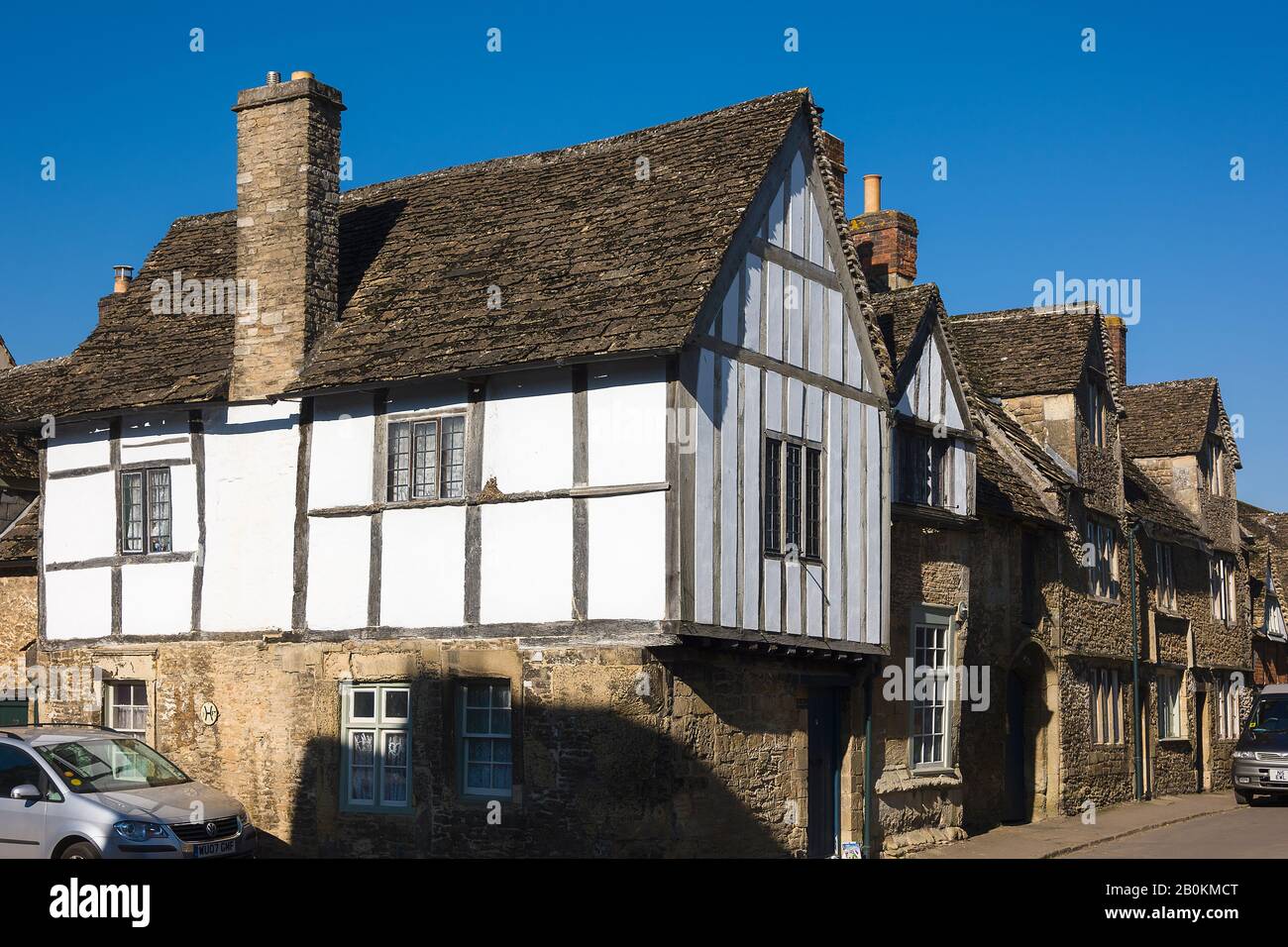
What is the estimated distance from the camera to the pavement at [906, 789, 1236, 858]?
2006 cm

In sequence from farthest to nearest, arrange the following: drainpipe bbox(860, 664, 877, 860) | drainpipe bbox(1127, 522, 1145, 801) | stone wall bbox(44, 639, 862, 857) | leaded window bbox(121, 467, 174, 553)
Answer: drainpipe bbox(1127, 522, 1145, 801), leaded window bbox(121, 467, 174, 553), drainpipe bbox(860, 664, 877, 860), stone wall bbox(44, 639, 862, 857)

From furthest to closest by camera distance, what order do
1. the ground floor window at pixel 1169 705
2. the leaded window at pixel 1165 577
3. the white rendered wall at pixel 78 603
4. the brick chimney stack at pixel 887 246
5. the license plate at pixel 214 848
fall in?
1. the leaded window at pixel 1165 577
2. the ground floor window at pixel 1169 705
3. the brick chimney stack at pixel 887 246
4. the white rendered wall at pixel 78 603
5. the license plate at pixel 214 848

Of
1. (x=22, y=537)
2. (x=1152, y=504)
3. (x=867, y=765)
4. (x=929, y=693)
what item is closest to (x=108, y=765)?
(x=867, y=765)

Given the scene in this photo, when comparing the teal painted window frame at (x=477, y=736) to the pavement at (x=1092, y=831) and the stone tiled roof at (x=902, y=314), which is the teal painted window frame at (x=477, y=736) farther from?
the stone tiled roof at (x=902, y=314)

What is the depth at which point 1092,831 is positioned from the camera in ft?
74.1

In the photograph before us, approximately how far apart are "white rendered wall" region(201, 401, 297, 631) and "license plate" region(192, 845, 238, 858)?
3.91 meters

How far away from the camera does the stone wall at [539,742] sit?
15469 millimetres

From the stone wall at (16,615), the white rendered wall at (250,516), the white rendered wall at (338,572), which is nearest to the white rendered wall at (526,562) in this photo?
the white rendered wall at (338,572)

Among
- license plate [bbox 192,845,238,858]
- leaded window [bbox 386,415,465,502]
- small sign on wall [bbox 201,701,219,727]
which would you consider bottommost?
license plate [bbox 192,845,238,858]

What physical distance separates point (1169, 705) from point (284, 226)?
2155cm

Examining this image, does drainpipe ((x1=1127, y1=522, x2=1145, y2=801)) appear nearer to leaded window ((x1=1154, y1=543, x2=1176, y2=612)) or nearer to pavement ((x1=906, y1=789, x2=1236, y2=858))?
pavement ((x1=906, y1=789, x2=1236, y2=858))

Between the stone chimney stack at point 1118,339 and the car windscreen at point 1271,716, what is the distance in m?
8.33

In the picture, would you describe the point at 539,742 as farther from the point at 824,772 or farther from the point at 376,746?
the point at 824,772

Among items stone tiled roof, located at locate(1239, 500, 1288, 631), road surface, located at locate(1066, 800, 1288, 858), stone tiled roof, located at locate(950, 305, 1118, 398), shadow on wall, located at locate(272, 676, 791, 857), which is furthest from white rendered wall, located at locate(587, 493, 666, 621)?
stone tiled roof, located at locate(1239, 500, 1288, 631)
